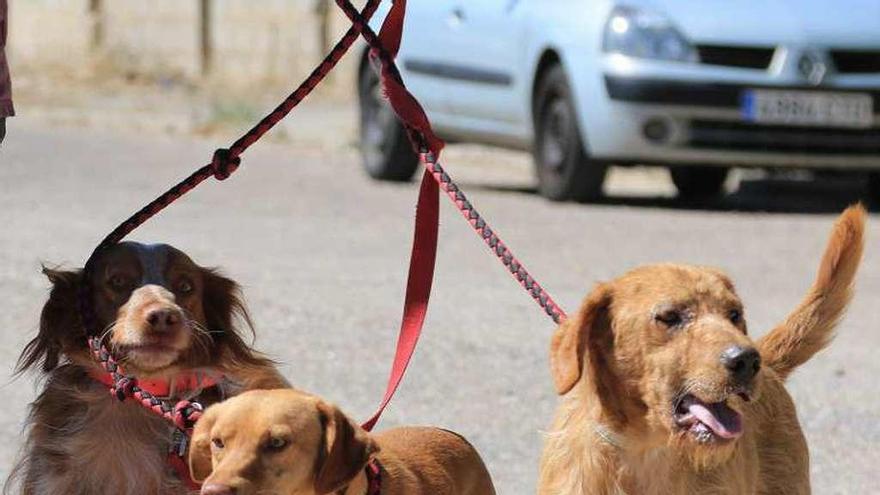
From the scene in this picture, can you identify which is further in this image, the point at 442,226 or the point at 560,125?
the point at 560,125

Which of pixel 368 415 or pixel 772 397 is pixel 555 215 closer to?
pixel 368 415

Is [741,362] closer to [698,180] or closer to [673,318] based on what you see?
[673,318]

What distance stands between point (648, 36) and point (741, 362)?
338 inches

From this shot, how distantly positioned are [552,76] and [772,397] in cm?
855

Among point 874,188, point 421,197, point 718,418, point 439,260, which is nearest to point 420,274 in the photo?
point 421,197

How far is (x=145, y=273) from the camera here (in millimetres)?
5543

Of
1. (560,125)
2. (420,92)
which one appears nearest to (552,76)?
(560,125)

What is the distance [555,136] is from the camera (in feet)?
45.8

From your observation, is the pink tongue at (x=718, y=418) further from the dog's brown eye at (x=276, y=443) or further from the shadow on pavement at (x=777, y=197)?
the shadow on pavement at (x=777, y=197)

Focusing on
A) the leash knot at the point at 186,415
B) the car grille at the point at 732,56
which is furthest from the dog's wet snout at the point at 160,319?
the car grille at the point at 732,56

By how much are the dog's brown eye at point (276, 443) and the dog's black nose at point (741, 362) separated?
99 centimetres

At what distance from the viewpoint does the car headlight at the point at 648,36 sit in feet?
43.2

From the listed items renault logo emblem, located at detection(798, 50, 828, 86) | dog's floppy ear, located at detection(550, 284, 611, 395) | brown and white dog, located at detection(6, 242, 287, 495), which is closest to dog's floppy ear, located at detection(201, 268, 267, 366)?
brown and white dog, located at detection(6, 242, 287, 495)

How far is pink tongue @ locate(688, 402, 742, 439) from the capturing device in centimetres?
486
